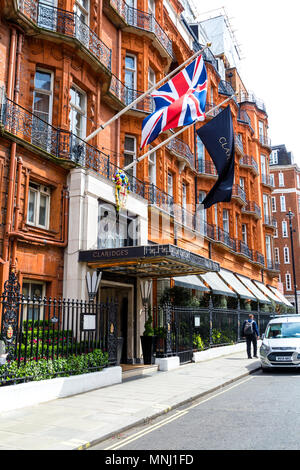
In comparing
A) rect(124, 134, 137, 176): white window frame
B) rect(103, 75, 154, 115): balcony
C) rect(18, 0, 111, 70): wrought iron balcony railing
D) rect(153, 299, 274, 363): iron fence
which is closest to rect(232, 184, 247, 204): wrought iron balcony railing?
rect(153, 299, 274, 363): iron fence

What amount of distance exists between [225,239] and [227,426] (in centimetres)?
2464

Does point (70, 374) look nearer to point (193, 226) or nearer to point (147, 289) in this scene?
point (147, 289)

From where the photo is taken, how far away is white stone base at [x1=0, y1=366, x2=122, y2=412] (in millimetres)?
8133

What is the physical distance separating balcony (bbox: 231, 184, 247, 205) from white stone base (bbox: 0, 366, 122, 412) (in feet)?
78.8

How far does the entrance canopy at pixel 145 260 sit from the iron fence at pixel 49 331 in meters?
1.35

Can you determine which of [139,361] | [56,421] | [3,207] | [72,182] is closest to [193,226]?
[139,361]

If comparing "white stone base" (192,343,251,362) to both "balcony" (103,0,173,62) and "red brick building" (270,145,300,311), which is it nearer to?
"balcony" (103,0,173,62)

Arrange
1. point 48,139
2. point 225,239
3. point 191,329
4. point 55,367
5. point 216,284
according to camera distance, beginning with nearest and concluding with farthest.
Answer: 1. point 55,367
2. point 48,139
3. point 191,329
4. point 216,284
5. point 225,239

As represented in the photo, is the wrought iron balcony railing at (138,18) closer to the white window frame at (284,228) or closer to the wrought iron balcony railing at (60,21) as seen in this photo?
the wrought iron balcony railing at (60,21)

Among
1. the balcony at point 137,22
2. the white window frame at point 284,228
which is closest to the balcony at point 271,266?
the white window frame at point 284,228

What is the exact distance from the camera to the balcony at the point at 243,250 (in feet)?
111

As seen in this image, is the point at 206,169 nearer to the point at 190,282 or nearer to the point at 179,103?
the point at 190,282

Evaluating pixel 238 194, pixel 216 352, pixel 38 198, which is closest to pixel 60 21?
pixel 38 198

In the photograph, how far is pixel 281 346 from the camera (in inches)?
547
